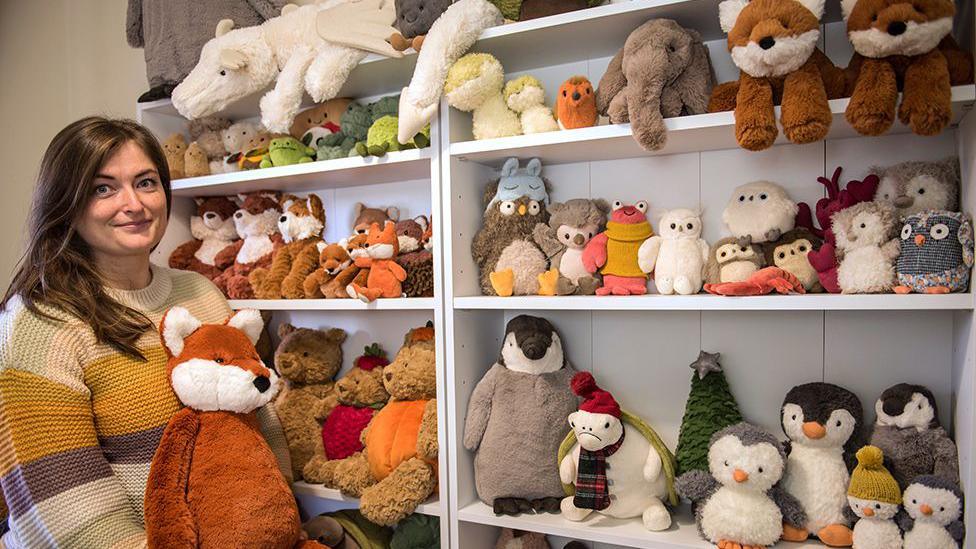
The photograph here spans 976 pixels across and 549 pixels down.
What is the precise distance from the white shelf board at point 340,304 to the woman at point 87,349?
0.99 ft

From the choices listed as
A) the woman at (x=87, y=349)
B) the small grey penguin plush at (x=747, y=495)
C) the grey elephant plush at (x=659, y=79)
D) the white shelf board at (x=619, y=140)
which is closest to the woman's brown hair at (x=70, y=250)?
the woman at (x=87, y=349)

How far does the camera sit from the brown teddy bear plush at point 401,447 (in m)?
1.47

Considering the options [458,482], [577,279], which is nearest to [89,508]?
[458,482]

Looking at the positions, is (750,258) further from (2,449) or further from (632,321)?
(2,449)

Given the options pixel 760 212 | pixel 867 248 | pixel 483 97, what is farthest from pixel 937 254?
pixel 483 97

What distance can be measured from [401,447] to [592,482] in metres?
0.45

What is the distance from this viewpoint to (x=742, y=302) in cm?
121

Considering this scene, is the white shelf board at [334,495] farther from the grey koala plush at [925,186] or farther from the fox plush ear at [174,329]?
the grey koala plush at [925,186]

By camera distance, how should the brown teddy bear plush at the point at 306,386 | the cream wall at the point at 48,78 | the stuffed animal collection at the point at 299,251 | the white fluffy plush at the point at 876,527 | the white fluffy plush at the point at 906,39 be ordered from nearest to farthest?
the white fluffy plush at the point at 906,39, the white fluffy plush at the point at 876,527, the stuffed animal collection at the point at 299,251, the brown teddy bear plush at the point at 306,386, the cream wall at the point at 48,78

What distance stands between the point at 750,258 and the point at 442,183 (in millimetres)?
668

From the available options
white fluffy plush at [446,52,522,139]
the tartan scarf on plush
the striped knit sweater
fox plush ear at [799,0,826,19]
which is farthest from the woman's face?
fox plush ear at [799,0,826,19]

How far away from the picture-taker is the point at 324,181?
1755mm

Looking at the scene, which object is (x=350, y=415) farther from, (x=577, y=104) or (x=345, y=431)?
(x=577, y=104)

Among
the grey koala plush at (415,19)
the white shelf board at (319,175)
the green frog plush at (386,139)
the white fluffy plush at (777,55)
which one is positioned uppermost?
the grey koala plush at (415,19)
